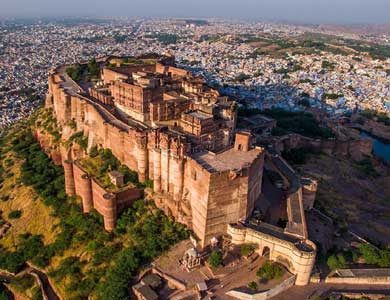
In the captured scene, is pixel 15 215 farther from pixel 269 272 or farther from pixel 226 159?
pixel 269 272

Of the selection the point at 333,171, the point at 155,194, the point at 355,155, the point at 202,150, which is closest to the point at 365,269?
the point at 202,150

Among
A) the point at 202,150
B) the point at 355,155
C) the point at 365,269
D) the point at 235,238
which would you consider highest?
the point at 202,150

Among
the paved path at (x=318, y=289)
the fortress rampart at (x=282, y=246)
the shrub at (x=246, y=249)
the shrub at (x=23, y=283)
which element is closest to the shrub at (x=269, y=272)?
the fortress rampart at (x=282, y=246)

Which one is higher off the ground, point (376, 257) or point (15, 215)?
point (376, 257)

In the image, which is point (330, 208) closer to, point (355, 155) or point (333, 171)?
point (333, 171)

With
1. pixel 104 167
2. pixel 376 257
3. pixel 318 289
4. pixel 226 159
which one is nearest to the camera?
pixel 318 289

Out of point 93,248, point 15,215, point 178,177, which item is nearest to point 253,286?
point 178,177
